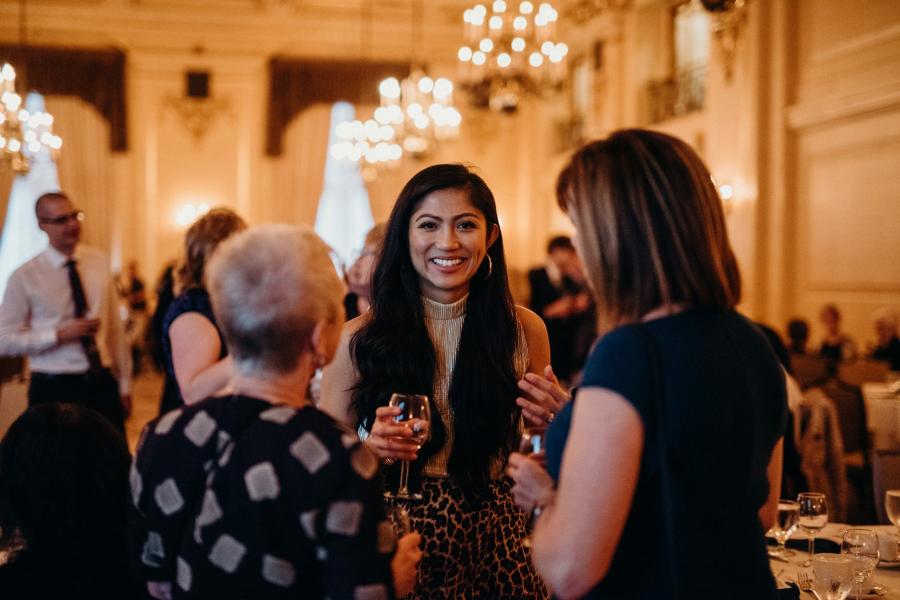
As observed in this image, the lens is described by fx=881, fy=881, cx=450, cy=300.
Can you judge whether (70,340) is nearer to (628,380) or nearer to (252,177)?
(628,380)

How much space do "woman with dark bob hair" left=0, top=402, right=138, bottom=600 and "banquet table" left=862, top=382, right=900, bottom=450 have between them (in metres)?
4.95

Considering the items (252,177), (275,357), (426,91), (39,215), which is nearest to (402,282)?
(275,357)

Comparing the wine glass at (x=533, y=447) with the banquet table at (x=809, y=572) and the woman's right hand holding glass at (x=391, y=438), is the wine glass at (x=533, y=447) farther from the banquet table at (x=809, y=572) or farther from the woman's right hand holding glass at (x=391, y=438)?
the banquet table at (x=809, y=572)

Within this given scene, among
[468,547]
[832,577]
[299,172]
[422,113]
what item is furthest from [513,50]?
[299,172]

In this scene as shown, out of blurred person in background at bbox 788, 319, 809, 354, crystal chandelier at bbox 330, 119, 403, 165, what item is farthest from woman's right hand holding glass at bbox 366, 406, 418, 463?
crystal chandelier at bbox 330, 119, 403, 165

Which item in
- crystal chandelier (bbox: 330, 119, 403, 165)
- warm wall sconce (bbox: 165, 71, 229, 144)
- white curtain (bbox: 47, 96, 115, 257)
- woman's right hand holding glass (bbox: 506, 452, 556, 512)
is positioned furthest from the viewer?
warm wall sconce (bbox: 165, 71, 229, 144)

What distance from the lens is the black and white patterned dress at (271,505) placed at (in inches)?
54.1

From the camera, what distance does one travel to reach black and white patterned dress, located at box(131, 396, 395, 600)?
1375 mm

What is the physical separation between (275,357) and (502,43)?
7187 millimetres

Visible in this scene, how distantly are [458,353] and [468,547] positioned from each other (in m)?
0.49

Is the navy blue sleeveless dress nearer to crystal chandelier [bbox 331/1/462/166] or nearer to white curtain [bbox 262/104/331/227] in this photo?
crystal chandelier [bbox 331/1/462/166]

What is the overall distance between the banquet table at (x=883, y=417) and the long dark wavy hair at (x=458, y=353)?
13.6 ft

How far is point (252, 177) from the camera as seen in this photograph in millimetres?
14906

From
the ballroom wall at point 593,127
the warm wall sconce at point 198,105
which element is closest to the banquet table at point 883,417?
the ballroom wall at point 593,127
